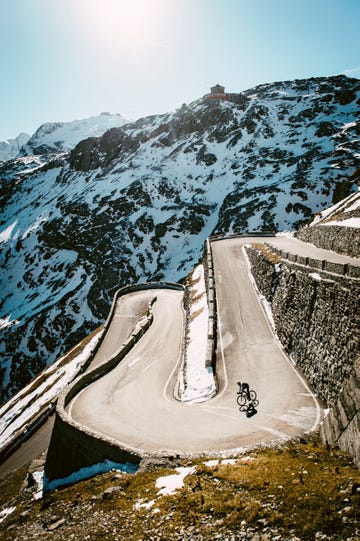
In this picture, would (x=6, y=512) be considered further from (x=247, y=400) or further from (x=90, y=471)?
(x=247, y=400)

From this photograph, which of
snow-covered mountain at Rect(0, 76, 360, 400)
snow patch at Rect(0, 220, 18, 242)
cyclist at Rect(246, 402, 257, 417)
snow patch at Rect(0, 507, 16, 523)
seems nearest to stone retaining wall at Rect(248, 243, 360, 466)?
cyclist at Rect(246, 402, 257, 417)

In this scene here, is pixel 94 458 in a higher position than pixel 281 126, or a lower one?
lower

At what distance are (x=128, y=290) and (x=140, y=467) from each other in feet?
190

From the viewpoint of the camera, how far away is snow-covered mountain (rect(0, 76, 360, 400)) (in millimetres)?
98688

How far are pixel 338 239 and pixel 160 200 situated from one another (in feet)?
340

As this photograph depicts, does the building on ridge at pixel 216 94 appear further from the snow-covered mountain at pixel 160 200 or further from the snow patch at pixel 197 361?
the snow patch at pixel 197 361

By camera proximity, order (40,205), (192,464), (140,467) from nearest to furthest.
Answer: (192,464) < (140,467) < (40,205)

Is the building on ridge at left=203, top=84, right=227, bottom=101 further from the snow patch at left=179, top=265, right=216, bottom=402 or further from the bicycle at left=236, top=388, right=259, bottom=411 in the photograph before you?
the bicycle at left=236, top=388, right=259, bottom=411

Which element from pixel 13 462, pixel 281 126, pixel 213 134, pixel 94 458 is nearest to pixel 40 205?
pixel 213 134

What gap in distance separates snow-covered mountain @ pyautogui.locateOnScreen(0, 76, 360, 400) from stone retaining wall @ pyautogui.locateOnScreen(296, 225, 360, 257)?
50.3 m

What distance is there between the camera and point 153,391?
25391mm

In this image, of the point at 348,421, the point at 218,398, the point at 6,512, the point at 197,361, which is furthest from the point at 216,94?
the point at 348,421

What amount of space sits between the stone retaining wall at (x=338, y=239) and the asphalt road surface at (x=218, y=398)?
9.11m

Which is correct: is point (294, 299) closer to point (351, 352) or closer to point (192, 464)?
point (351, 352)
